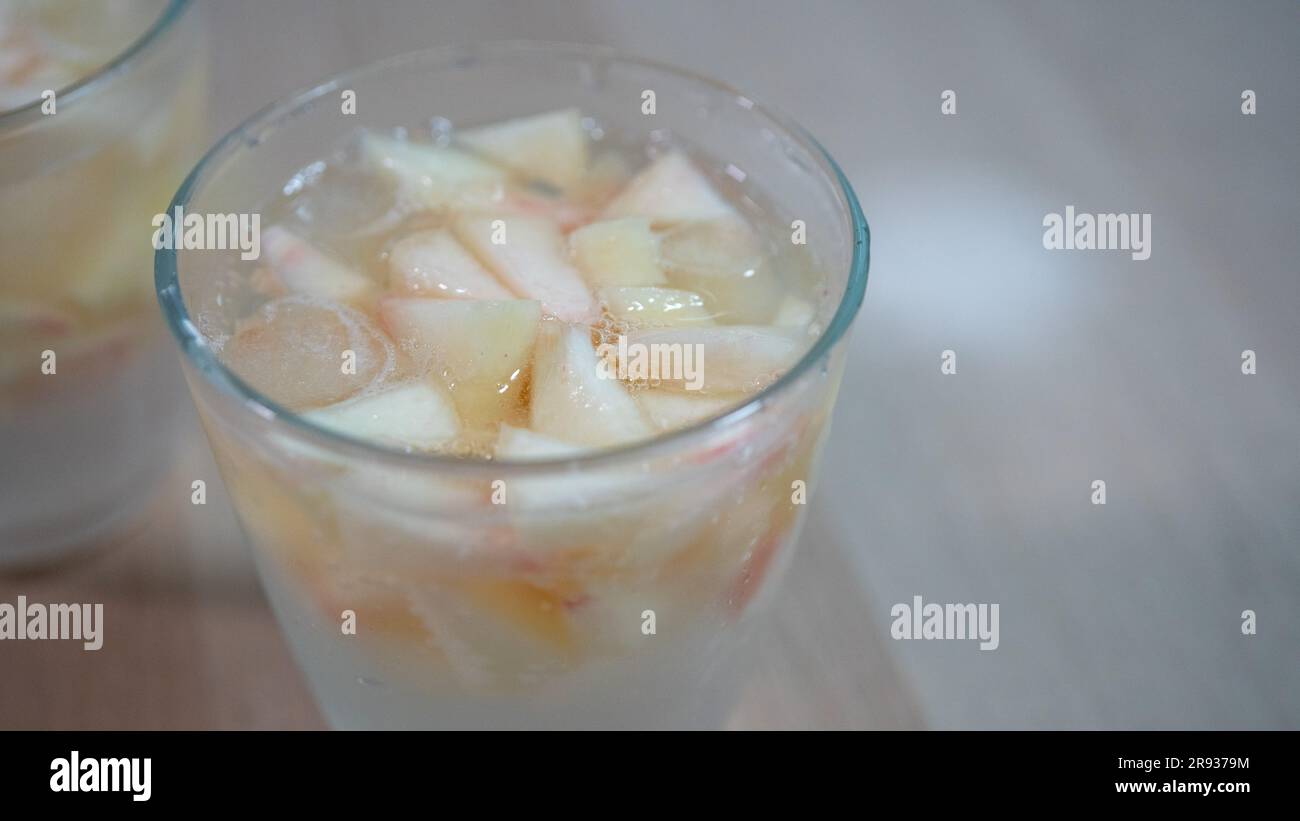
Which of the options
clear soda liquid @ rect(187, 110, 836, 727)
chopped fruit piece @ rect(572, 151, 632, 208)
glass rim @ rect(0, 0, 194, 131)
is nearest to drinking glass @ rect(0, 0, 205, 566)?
glass rim @ rect(0, 0, 194, 131)

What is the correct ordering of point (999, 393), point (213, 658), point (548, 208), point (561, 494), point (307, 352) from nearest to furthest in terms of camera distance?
1. point (561, 494)
2. point (307, 352)
3. point (548, 208)
4. point (213, 658)
5. point (999, 393)

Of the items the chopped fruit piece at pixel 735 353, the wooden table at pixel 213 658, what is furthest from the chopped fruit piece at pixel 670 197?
the wooden table at pixel 213 658

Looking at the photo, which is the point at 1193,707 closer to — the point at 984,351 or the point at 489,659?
the point at 984,351

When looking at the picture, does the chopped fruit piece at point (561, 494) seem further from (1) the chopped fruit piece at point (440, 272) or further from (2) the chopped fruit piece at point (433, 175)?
(2) the chopped fruit piece at point (433, 175)

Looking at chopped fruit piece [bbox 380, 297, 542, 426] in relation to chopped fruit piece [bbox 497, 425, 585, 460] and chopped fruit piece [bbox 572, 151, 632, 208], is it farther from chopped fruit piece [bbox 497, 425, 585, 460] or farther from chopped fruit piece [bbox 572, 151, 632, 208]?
chopped fruit piece [bbox 572, 151, 632, 208]

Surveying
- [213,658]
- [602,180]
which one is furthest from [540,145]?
[213,658]

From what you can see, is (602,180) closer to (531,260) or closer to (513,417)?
(531,260)
